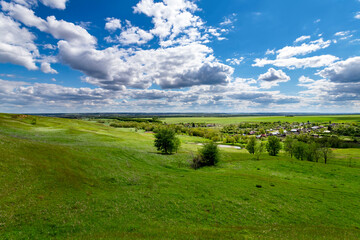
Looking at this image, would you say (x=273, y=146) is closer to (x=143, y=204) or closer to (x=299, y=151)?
(x=299, y=151)

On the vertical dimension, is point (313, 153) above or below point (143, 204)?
below

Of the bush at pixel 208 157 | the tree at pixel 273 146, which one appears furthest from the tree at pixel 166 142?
the tree at pixel 273 146

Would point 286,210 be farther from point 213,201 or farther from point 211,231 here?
point 211,231

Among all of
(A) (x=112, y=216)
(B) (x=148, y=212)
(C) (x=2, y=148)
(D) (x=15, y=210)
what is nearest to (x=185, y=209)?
(B) (x=148, y=212)

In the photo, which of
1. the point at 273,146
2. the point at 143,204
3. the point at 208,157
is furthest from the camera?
the point at 273,146

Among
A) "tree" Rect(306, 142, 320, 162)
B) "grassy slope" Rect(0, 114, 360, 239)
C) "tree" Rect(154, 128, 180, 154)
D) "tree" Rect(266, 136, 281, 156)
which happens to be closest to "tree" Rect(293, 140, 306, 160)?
"tree" Rect(306, 142, 320, 162)

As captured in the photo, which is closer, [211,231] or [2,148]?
[211,231]

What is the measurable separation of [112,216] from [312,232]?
27.7 metres

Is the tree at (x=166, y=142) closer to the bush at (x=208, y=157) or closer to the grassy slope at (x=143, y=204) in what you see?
the bush at (x=208, y=157)

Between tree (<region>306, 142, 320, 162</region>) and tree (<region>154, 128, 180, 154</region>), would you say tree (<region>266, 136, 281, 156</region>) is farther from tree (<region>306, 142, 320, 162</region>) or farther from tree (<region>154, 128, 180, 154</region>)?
tree (<region>154, 128, 180, 154</region>)

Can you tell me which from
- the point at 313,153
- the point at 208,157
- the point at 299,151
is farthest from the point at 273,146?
the point at 208,157

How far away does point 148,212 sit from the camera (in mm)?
23609

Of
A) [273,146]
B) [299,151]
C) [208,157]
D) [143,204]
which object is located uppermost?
[143,204]

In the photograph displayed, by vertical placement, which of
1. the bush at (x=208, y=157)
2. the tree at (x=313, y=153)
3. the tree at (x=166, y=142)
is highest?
the tree at (x=166, y=142)
